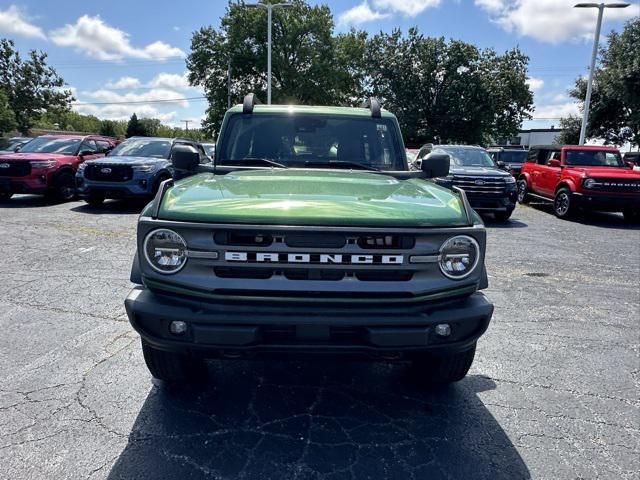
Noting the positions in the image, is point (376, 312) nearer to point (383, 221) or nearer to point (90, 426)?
point (383, 221)

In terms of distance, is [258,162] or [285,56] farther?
[285,56]

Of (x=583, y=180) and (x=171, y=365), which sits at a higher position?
(x=583, y=180)

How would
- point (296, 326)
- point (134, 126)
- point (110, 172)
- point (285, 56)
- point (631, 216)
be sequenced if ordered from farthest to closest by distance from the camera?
point (134, 126), point (285, 56), point (631, 216), point (110, 172), point (296, 326)

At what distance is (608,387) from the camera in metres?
3.35

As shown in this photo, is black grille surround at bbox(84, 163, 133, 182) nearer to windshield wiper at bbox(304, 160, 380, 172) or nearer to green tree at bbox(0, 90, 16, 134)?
windshield wiper at bbox(304, 160, 380, 172)

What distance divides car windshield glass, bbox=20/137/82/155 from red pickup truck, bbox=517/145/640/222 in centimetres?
1288

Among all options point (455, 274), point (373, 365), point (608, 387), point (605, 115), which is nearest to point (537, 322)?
point (608, 387)

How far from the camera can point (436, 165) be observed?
3.69 m

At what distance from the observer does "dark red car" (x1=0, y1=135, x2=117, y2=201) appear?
11172mm

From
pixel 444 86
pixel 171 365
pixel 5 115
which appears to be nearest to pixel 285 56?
pixel 444 86

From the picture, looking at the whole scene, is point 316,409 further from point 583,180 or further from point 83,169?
point 583,180

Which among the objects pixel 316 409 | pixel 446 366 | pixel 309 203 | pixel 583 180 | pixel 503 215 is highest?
pixel 309 203

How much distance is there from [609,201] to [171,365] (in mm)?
11496

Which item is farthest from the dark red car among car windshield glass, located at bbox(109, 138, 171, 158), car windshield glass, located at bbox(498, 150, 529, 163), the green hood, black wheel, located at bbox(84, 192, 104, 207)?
car windshield glass, located at bbox(498, 150, 529, 163)
